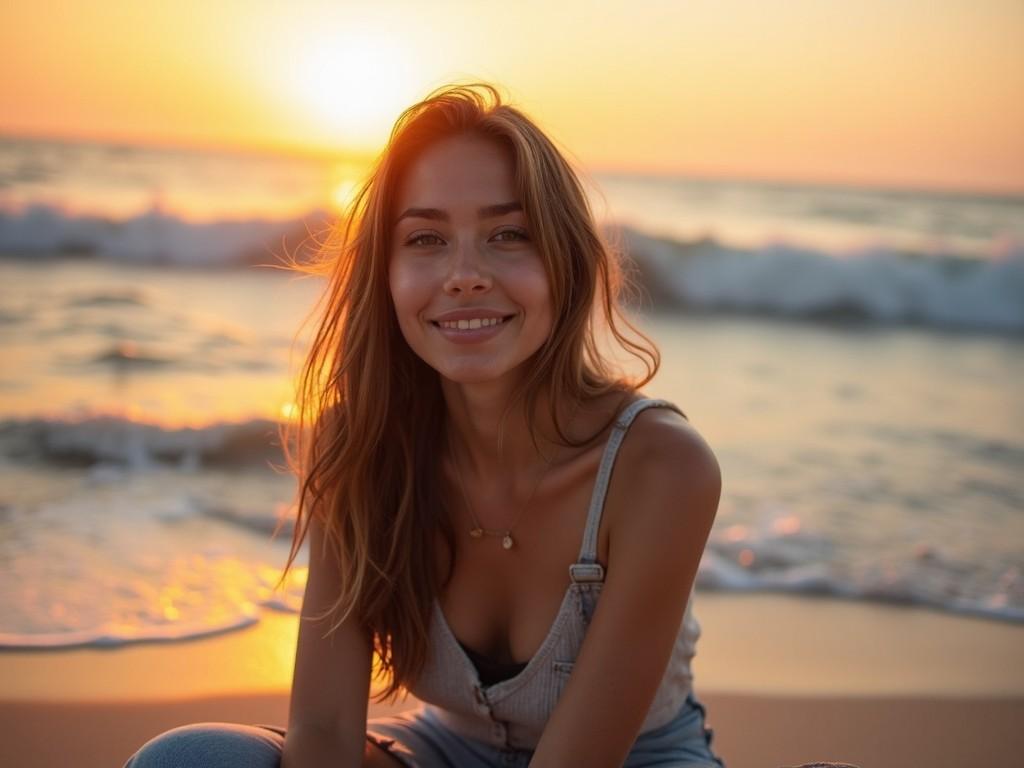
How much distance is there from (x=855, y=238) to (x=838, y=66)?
2.64 metres

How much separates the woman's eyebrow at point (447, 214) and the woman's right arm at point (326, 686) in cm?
82

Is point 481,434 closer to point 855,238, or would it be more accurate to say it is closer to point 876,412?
point 876,412

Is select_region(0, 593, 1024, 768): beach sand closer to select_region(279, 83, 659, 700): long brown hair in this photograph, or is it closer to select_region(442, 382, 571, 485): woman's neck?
select_region(279, 83, 659, 700): long brown hair

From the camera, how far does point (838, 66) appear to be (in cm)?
1747

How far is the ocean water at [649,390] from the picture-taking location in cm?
517

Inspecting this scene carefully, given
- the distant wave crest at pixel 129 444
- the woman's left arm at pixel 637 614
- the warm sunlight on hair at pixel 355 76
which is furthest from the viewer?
the warm sunlight on hair at pixel 355 76

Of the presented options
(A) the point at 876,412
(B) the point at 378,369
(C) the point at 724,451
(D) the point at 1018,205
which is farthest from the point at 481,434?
(D) the point at 1018,205

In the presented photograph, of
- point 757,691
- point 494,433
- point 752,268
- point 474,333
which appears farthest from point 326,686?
point 752,268

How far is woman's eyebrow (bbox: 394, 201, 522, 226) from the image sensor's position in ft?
8.09

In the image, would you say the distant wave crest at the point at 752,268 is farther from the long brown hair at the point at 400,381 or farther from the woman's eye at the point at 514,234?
the woman's eye at the point at 514,234

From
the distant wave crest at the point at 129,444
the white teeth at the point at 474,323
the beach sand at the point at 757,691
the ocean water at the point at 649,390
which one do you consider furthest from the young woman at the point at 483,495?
the distant wave crest at the point at 129,444

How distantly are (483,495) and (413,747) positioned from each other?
2.04 feet

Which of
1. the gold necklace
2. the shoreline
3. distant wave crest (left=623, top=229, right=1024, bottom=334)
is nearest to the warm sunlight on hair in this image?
the shoreline

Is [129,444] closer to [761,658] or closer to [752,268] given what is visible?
[761,658]
